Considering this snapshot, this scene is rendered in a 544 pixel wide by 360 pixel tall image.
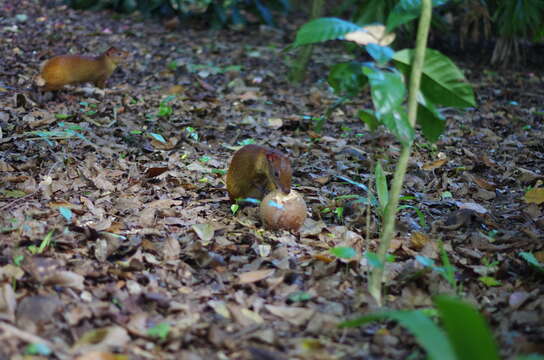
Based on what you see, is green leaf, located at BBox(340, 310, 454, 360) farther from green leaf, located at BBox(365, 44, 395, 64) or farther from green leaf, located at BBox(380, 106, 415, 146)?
green leaf, located at BBox(365, 44, 395, 64)

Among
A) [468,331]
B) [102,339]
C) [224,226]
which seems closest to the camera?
[468,331]

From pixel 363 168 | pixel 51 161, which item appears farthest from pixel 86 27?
pixel 363 168

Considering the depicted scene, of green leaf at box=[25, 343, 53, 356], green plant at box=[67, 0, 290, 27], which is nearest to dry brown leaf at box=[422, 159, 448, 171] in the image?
green leaf at box=[25, 343, 53, 356]

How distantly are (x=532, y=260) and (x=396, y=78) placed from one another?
0.97 m

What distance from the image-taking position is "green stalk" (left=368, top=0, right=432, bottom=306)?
1703mm

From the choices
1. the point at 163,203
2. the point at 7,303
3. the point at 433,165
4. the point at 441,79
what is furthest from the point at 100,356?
the point at 433,165

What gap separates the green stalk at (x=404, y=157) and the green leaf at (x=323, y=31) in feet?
0.67

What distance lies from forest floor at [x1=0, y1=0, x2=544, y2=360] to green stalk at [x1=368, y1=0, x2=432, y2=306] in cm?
8

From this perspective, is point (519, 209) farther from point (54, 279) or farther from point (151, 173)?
point (54, 279)

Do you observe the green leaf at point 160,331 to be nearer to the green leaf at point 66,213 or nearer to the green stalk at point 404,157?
the green stalk at point 404,157

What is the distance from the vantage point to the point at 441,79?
1.79 m

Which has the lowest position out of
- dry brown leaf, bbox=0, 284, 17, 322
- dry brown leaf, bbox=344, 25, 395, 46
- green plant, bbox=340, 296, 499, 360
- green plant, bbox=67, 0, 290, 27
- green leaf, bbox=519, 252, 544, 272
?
dry brown leaf, bbox=0, 284, 17, 322

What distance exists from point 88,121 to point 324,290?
7.50 ft

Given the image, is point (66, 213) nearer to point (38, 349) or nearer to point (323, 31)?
point (38, 349)
